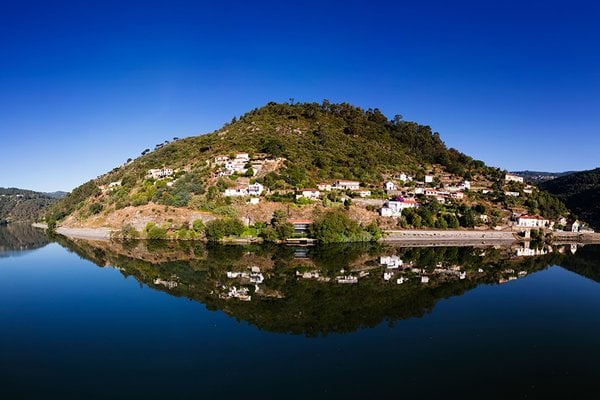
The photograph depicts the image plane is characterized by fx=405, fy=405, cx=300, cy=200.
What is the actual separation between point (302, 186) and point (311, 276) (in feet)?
105

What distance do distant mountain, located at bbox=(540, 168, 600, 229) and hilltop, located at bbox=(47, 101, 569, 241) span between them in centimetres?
1418

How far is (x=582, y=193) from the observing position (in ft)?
329

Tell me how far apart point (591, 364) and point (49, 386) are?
22304 mm

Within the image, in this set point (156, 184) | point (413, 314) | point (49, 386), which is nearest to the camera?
point (49, 386)

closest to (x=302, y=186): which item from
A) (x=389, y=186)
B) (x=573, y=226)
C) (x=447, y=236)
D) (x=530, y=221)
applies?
(x=389, y=186)

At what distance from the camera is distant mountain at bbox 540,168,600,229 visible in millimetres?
86113

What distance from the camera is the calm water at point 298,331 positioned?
1552cm

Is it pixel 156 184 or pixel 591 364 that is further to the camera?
pixel 156 184

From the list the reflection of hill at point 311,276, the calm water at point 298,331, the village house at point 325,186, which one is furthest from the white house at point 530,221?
the village house at point 325,186

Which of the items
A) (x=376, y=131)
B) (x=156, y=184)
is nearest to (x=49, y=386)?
(x=156, y=184)

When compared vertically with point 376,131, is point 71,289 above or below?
below

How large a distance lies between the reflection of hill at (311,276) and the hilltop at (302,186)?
774 cm

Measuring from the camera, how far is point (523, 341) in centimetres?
2027

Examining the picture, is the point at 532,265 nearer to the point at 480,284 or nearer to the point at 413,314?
the point at 480,284
